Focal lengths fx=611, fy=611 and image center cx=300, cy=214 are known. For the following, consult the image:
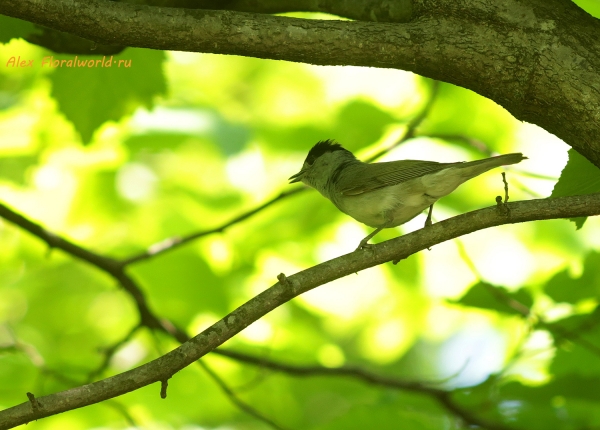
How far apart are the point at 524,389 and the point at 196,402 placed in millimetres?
2313

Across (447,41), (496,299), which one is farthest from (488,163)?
(447,41)

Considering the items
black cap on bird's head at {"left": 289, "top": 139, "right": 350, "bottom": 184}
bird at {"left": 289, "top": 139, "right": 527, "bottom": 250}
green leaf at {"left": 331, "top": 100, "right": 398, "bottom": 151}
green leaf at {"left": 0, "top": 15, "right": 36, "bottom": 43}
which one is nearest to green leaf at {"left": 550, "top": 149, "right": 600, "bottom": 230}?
bird at {"left": 289, "top": 139, "right": 527, "bottom": 250}

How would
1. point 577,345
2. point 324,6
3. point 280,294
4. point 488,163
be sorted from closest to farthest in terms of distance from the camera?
point 280,294 < point 324,6 < point 488,163 < point 577,345

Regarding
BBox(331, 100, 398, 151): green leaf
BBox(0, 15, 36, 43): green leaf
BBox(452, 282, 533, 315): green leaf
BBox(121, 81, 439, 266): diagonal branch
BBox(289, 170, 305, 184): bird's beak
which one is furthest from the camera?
BBox(289, 170, 305, 184): bird's beak

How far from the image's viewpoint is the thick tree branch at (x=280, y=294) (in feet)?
6.27

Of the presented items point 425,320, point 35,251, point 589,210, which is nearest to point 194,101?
point 35,251

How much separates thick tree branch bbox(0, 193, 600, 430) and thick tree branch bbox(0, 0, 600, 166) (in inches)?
10.3

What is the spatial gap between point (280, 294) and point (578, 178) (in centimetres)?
125

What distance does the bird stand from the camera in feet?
10.7

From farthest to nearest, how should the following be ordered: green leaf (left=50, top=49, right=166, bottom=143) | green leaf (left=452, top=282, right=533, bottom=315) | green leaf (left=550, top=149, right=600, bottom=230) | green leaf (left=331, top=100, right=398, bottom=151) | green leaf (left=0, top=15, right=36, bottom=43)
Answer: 1. green leaf (left=331, top=100, right=398, bottom=151)
2. green leaf (left=50, top=49, right=166, bottom=143)
3. green leaf (left=452, top=282, right=533, bottom=315)
4. green leaf (left=0, top=15, right=36, bottom=43)
5. green leaf (left=550, top=149, right=600, bottom=230)

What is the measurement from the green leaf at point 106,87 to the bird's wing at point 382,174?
4.02ft

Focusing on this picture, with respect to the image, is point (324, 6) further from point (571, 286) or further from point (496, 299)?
point (571, 286)

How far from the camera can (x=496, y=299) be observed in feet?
10.1

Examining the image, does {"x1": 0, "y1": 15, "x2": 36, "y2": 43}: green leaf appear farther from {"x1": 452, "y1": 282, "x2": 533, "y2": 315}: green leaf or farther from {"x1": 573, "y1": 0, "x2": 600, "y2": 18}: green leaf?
{"x1": 573, "y1": 0, "x2": 600, "y2": 18}: green leaf
